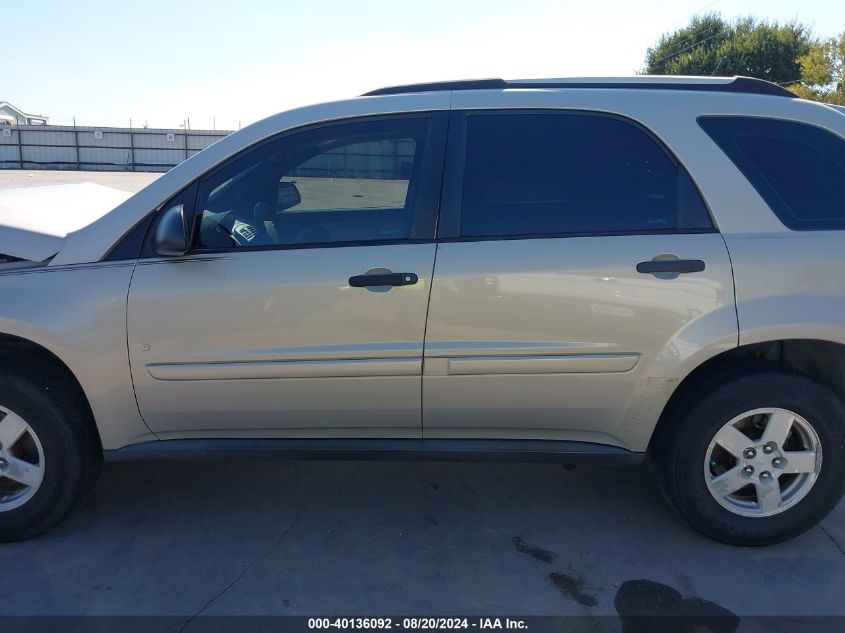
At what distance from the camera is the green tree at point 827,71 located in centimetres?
2667

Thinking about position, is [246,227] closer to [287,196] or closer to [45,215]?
[287,196]

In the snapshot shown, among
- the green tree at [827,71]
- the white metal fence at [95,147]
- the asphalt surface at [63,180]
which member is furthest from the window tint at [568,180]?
the white metal fence at [95,147]

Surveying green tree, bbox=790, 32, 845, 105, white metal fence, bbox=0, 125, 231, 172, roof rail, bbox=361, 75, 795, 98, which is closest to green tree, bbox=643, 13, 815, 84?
green tree, bbox=790, 32, 845, 105

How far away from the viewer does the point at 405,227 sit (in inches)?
114

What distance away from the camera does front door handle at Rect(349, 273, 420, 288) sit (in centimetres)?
276

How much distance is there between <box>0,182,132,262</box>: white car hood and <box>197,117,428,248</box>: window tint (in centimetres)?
65

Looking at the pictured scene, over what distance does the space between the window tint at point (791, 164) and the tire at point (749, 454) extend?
2.19 ft

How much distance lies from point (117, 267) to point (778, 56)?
148ft

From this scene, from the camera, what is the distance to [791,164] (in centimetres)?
288

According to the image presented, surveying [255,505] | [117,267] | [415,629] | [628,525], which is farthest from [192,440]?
[628,525]

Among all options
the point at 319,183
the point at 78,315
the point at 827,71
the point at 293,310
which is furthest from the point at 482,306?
the point at 827,71

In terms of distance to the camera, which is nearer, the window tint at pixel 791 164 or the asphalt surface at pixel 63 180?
the window tint at pixel 791 164

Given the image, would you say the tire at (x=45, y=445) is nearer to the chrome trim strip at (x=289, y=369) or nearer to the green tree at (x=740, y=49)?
the chrome trim strip at (x=289, y=369)

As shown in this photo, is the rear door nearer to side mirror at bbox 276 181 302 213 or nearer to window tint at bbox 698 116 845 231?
window tint at bbox 698 116 845 231
